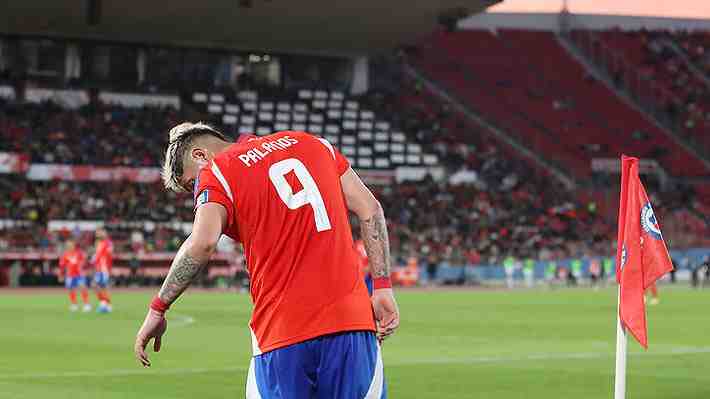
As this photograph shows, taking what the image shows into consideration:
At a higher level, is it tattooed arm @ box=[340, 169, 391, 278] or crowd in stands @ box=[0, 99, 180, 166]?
crowd in stands @ box=[0, 99, 180, 166]

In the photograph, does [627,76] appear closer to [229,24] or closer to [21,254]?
[229,24]

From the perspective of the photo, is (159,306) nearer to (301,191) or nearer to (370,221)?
(301,191)

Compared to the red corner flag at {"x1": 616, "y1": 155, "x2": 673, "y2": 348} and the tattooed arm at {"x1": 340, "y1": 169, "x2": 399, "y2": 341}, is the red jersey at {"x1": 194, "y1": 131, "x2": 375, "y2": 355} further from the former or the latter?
the red corner flag at {"x1": 616, "y1": 155, "x2": 673, "y2": 348}

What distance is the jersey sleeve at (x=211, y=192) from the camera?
5.86 meters

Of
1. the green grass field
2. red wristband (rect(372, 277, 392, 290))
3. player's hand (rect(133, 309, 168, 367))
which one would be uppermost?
red wristband (rect(372, 277, 392, 290))

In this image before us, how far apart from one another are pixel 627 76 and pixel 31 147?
38.8 m

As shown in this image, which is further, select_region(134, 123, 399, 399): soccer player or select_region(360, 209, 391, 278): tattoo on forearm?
select_region(360, 209, 391, 278): tattoo on forearm

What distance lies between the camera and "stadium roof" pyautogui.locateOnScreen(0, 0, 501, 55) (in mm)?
57812

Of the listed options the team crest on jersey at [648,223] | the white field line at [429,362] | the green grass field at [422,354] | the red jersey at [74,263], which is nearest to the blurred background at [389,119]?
the red jersey at [74,263]

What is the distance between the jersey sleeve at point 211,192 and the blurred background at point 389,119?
146ft

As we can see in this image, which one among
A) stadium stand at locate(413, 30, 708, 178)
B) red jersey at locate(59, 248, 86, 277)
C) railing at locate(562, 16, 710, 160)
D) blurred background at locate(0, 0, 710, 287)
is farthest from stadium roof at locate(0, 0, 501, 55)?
red jersey at locate(59, 248, 86, 277)

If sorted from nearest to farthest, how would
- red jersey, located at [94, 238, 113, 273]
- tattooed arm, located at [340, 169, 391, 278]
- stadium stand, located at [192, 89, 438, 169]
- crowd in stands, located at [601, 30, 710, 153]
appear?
1. tattooed arm, located at [340, 169, 391, 278]
2. red jersey, located at [94, 238, 113, 273]
3. stadium stand, located at [192, 89, 438, 169]
4. crowd in stands, located at [601, 30, 710, 153]

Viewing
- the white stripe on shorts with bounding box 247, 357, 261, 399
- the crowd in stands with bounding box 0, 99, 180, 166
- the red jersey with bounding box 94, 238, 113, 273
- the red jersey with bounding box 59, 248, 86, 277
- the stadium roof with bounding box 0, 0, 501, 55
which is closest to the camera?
the white stripe on shorts with bounding box 247, 357, 261, 399

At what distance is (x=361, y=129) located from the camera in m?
67.4
